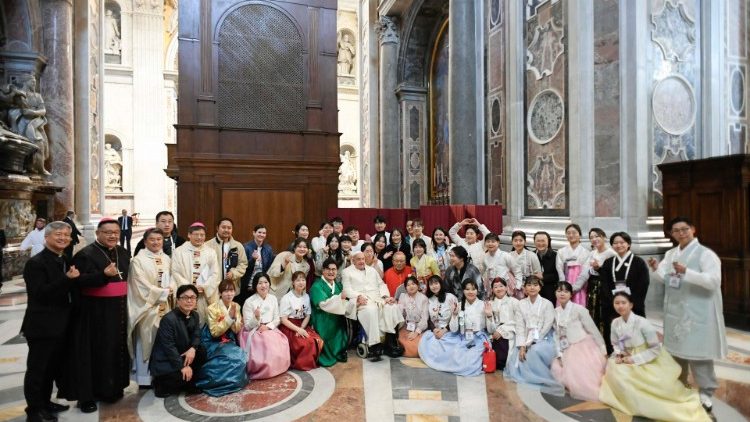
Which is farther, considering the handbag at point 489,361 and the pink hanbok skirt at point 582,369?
the handbag at point 489,361

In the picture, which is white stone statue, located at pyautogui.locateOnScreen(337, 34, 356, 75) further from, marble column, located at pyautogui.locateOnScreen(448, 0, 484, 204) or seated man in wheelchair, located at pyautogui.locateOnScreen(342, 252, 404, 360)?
seated man in wheelchair, located at pyautogui.locateOnScreen(342, 252, 404, 360)

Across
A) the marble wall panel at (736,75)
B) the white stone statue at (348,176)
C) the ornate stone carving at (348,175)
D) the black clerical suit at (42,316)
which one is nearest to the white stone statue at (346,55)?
the ornate stone carving at (348,175)

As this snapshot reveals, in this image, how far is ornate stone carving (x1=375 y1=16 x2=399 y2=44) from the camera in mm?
15641

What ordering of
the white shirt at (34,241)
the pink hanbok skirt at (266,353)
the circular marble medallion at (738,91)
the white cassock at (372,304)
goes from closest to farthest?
1. the pink hanbok skirt at (266,353)
2. the white cassock at (372,304)
3. the circular marble medallion at (738,91)
4. the white shirt at (34,241)

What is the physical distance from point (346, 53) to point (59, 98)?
1787 cm

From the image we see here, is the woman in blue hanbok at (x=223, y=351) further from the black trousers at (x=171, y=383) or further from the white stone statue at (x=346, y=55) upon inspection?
the white stone statue at (x=346, y=55)

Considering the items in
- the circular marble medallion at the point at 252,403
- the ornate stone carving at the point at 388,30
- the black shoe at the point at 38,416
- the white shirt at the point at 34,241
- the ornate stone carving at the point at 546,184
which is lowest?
the circular marble medallion at the point at 252,403

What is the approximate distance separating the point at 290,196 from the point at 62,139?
7866 mm

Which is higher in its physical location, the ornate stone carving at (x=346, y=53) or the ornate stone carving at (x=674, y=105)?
the ornate stone carving at (x=346, y=53)

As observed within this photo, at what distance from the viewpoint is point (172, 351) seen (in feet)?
13.1

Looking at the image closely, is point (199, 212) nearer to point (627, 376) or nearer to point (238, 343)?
point (238, 343)

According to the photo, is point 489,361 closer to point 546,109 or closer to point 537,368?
point 537,368

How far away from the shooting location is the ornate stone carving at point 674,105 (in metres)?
7.03

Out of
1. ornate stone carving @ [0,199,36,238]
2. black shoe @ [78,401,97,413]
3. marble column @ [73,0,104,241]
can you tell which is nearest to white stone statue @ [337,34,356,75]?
marble column @ [73,0,104,241]
